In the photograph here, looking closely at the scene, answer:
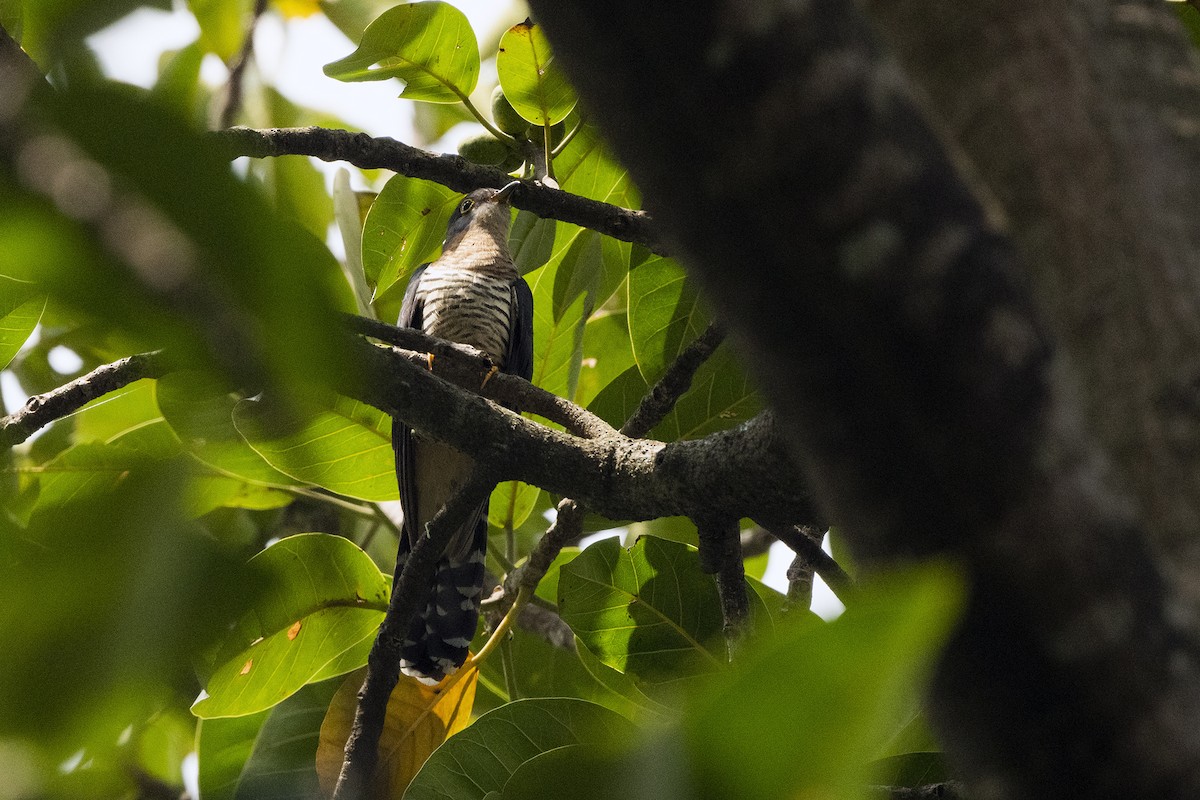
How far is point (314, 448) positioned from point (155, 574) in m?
2.22

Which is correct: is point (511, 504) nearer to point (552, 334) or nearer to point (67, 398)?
point (552, 334)

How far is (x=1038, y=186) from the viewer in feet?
2.45

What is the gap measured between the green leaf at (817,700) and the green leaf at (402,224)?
2263mm

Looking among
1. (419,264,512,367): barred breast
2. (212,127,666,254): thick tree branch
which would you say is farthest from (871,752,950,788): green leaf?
(419,264,512,367): barred breast

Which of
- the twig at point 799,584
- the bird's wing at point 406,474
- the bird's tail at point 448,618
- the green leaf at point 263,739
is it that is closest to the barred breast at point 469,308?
the bird's wing at point 406,474

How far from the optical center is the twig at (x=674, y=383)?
83.4 inches

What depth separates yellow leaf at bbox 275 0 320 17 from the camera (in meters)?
2.74

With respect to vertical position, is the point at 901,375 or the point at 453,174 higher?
the point at 901,375

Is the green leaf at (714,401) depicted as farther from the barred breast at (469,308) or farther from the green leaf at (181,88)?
the green leaf at (181,88)

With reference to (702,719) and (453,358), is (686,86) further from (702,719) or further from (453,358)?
(453,358)

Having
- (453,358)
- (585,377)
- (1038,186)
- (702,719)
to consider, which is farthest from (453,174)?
(702,719)

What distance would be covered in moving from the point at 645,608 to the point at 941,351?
5.80ft

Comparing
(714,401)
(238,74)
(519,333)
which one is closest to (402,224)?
(714,401)

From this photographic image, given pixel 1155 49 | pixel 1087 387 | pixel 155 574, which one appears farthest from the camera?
pixel 1155 49
